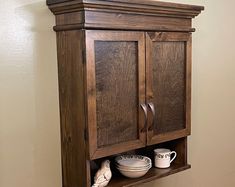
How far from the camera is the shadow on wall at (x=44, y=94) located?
65.2 inches

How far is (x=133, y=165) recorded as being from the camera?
6.08 ft

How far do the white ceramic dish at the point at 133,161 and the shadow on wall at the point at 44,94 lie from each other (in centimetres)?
33

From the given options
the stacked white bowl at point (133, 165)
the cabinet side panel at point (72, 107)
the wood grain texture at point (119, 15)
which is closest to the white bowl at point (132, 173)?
the stacked white bowl at point (133, 165)

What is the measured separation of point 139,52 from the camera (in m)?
1.75

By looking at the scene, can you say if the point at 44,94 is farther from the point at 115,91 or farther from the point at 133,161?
the point at 133,161

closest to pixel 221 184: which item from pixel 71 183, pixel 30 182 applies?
pixel 71 183

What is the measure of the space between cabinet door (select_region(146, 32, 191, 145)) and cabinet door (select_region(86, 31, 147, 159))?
56 mm

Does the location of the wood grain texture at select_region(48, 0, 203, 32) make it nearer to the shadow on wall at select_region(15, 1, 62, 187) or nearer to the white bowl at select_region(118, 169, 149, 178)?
the shadow on wall at select_region(15, 1, 62, 187)

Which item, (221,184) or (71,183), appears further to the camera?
(221,184)

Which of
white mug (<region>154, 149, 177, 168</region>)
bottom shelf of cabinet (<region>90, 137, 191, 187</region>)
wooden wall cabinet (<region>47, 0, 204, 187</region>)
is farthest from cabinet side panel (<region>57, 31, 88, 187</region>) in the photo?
white mug (<region>154, 149, 177, 168</region>)

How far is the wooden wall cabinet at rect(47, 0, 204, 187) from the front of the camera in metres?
1.60

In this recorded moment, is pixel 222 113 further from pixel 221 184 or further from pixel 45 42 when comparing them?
pixel 45 42

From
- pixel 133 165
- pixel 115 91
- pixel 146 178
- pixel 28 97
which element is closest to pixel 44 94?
pixel 28 97

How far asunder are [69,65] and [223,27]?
1.33m
